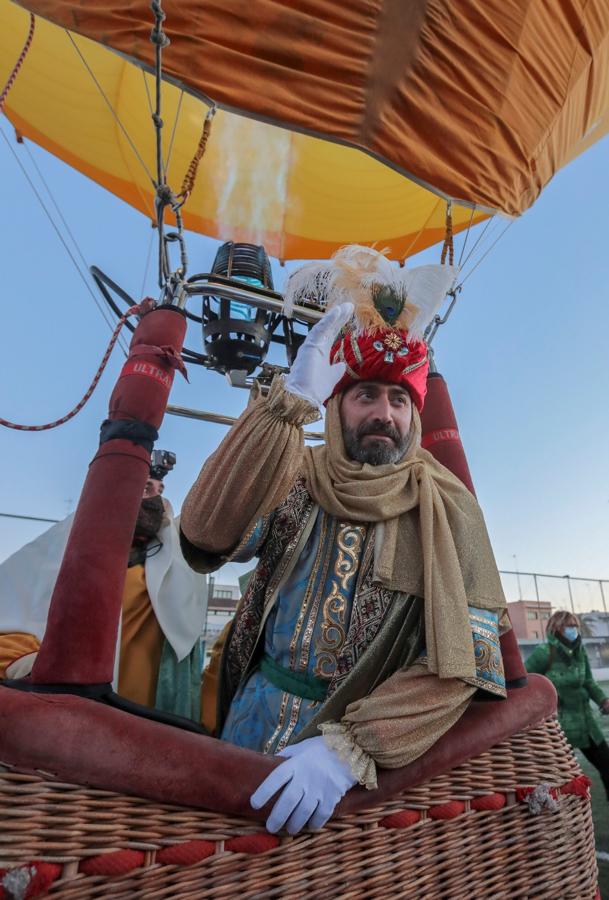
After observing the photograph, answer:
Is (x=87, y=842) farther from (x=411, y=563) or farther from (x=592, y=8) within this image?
(x=592, y=8)

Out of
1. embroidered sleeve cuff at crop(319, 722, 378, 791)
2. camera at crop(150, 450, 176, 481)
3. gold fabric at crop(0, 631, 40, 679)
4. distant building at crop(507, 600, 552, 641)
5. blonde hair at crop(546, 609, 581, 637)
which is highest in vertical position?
distant building at crop(507, 600, 552, 641)

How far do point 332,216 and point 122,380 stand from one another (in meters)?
2.98

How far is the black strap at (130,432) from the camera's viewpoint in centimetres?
130

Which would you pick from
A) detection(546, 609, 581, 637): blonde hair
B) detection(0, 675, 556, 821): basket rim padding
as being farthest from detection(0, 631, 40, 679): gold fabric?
detection(546, 609, 581, 637): blonde hair

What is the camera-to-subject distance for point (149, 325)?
1.49 meters

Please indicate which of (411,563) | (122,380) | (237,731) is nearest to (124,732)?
(237,731)

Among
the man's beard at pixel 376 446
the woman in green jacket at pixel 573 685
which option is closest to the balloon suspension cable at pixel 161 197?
the man's beard at pixel 376 446

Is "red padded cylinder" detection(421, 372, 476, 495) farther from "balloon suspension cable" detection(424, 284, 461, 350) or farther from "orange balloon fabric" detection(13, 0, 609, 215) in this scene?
"orange balloon fabric" detection(13, 0, 609, 215)

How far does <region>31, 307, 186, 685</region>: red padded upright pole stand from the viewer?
3.46ft

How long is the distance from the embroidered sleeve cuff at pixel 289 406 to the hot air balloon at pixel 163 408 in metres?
0.30

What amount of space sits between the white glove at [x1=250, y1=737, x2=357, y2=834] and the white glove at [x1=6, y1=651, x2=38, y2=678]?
1.20 meters

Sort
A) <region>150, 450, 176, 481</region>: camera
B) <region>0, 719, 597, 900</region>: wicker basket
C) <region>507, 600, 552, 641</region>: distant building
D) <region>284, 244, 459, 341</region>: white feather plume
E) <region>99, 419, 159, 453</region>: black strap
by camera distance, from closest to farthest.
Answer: <region>0, 719, 597, 900</region>: wicker basket, <region>99, 419, 159, 453</region>: black strap, <region>284, 244, 459, 341</region>: white feather plume, <region>150, 450, 176, 481</region>: camera, <region>507, 600, 552, 641</region>: distant building

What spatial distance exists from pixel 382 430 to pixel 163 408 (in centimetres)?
67

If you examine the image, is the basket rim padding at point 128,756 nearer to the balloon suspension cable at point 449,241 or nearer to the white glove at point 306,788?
the white glove at point 306,788
